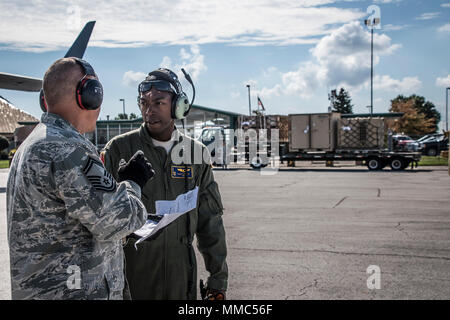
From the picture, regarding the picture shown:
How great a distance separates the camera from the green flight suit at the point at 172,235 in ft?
9.07

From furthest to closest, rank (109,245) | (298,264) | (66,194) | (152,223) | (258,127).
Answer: (258,127)
(298,264)
(152,223)
(109,245)
(66,194)

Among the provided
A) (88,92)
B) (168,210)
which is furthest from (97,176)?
(168,210)

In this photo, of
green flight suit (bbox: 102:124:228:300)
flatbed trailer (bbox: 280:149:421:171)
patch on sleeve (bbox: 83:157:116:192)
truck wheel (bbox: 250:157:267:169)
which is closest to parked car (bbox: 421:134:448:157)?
flatbed trailer (bbox: 280:149:421:171)

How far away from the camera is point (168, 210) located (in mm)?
2766

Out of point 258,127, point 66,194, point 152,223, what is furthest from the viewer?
point 258,127

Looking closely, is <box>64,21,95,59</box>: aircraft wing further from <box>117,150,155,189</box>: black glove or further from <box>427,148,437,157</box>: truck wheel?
<box>427,148,437,157</box>: truck wheel

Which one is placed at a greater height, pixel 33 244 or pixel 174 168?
pixel 174 168

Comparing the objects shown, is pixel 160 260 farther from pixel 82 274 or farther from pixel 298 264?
pixel 298 264

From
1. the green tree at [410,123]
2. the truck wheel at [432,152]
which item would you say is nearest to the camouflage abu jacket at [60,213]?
the truck wheel at [432,152]

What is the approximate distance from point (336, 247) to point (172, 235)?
15.9 feet

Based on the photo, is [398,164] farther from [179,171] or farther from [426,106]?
[426,106]

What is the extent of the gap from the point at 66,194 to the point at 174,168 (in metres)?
1.15

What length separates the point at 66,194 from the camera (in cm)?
180
